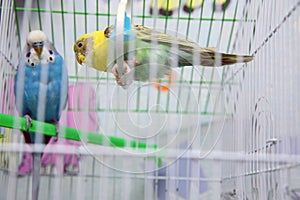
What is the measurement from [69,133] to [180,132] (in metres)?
0.26

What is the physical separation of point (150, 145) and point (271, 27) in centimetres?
32

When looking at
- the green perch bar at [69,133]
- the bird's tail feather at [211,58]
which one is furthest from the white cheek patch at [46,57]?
the bird's tail feather at [211,58]

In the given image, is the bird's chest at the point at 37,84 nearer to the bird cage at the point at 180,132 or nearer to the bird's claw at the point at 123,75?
the bird cage at the point at 180,132

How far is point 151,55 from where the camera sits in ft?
2.45

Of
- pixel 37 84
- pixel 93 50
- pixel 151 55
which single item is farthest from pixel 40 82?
pixel 151 55

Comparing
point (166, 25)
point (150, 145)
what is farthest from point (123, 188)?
point (166, 25)

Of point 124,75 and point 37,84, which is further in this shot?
point 37,84

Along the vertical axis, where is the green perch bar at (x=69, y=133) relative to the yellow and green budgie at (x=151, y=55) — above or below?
below

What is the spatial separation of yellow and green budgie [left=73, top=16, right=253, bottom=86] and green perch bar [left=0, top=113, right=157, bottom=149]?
0.41 feet

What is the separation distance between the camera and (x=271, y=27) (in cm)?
81

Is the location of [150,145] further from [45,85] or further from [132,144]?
[45,85]

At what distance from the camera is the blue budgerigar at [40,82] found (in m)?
0.89

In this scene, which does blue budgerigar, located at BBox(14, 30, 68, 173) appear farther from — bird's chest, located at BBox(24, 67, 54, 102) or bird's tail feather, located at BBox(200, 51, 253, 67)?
bird's tail feather, located at BBox(200, 51, 253, 67)

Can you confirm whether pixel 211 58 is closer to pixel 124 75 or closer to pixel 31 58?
pixel 124 75
